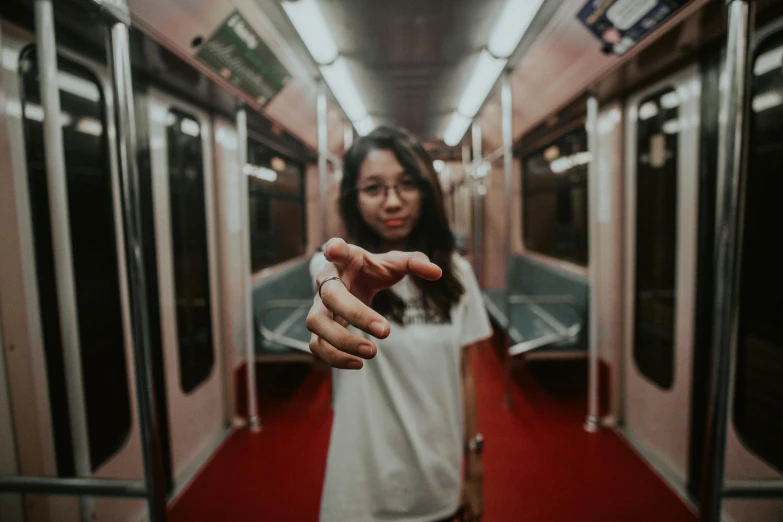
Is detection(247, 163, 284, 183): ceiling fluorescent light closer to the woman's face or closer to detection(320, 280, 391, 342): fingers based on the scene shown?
the woman's face

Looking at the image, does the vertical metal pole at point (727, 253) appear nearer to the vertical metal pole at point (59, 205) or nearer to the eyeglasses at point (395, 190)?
the eyeglasses at point (395, 190)

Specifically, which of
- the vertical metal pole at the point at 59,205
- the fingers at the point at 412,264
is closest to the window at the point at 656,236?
the fingers at the point at 412,264

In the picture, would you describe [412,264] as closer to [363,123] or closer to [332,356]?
[332,356]

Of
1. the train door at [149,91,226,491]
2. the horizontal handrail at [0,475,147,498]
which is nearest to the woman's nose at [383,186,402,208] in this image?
the horizontal handrail at [0,475,147,498]

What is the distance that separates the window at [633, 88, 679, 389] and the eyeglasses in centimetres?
195

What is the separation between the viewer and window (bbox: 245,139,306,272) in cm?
65

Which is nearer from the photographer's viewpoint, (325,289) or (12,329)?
(325,289)

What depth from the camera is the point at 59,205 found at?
71 centimetres

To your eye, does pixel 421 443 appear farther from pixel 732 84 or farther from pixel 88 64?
pixel 88 64

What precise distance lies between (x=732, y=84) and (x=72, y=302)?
1243mm

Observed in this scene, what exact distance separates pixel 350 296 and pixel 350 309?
11 mm

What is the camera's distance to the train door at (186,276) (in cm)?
170

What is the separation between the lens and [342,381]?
0.70 metres

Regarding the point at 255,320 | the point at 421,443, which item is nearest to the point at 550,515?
the point at 421,443
